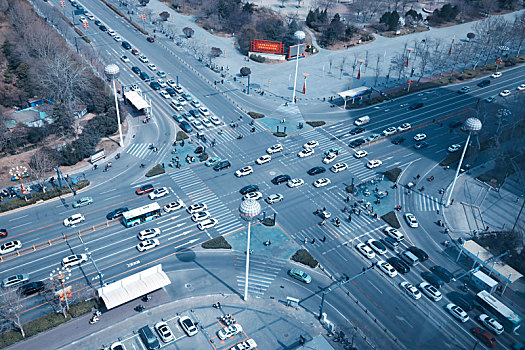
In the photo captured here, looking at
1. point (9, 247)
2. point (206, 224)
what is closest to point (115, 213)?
point (206, 224)

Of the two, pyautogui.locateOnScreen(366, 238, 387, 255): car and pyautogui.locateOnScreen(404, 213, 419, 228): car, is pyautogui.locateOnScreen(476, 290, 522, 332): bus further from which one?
pyautogui.locateOnScreen(404, 213, 419, 228): car

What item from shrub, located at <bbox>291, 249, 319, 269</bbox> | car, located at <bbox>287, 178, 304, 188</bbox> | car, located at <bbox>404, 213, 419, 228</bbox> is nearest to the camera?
shrub, located at <bbox>291, 249, 319, 269</bbox>

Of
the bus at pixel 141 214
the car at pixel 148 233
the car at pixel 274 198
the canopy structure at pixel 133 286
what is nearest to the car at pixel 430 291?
the car at pixel 274 198

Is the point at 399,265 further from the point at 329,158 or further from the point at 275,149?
the point at 275,149

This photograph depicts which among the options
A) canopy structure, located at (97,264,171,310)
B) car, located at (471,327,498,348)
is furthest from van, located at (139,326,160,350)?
car, located at (471,327,498,348)

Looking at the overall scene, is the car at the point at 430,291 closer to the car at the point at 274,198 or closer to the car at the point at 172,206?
the car at the point at 274,198
